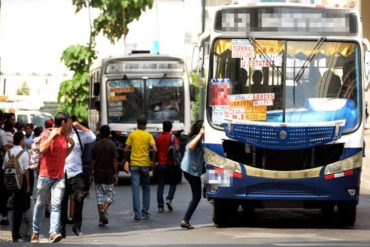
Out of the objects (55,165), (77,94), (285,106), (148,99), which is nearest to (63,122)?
(55,165)

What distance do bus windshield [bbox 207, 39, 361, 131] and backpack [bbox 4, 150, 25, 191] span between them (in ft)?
10.1

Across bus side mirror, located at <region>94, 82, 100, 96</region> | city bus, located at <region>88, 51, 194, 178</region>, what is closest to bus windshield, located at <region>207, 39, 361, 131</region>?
city bus, located at <region>88, 51, 194, 178</region>

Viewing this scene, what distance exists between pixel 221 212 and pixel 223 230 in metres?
0.44

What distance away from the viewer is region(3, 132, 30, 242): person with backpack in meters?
15.7

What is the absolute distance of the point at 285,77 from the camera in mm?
A: 16828

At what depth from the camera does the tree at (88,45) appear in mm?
43969

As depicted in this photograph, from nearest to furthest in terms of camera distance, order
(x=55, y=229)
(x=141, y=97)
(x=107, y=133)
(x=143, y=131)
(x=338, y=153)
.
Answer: (x=55, y=229) < (x=338, y=153) < (x=107, y=133) < (x=143, y=131) < (x=141, y=97)

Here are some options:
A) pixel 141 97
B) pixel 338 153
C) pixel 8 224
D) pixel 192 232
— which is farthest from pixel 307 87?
pixel 141 97

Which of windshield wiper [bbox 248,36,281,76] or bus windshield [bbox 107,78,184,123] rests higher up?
windshield wiper [bbox 248,36,281,76]

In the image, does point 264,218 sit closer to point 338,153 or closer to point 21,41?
point 338,153

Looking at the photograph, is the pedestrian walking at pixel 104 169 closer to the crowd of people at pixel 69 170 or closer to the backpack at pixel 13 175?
the crowd of people at pixel 69 170

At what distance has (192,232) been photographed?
55.5 ft

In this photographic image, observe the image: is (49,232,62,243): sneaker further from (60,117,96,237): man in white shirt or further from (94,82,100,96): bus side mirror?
(94,82,100,96): bus side mirror

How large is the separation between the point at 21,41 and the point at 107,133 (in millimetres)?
63778
